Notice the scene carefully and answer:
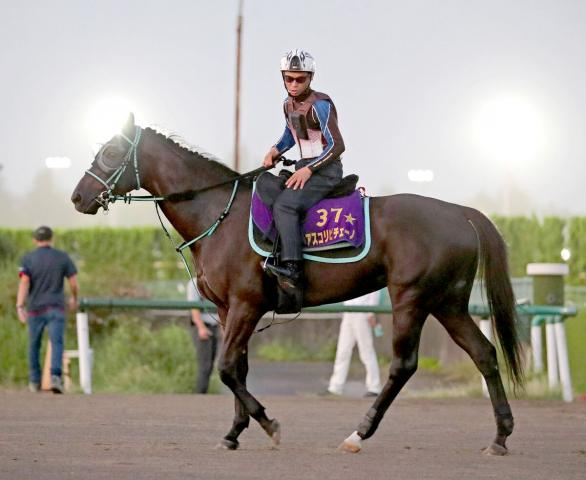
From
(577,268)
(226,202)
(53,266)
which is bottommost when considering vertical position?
(577,268)

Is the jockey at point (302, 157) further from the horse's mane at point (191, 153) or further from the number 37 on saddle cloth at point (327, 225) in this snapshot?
the horse's mane at point (191, 153)

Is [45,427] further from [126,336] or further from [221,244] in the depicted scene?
[126,336]

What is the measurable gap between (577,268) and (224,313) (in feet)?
82.5

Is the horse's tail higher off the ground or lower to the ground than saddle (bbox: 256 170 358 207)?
lower

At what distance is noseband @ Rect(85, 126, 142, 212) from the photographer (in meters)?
9.30

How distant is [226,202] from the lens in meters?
9.27

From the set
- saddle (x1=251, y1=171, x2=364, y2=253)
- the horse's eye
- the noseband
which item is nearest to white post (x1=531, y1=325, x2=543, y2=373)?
saddle (x1=251, y1=171, x2=364, y2=253)

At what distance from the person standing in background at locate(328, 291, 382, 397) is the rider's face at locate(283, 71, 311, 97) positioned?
6.39 metres

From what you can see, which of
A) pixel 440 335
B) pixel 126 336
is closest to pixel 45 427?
pixel 126 336

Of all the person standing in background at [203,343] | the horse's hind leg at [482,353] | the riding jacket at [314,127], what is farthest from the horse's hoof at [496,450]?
the person standing in background at [203,343]

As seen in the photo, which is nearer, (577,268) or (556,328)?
(556,328)

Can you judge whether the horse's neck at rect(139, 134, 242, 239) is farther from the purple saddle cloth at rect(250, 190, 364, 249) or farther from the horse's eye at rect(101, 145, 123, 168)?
the purple saddle cloth at rect(250, 190, 364, 249)

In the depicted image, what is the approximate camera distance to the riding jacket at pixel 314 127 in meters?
8.94

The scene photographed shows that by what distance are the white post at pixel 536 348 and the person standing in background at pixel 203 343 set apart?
377cm
